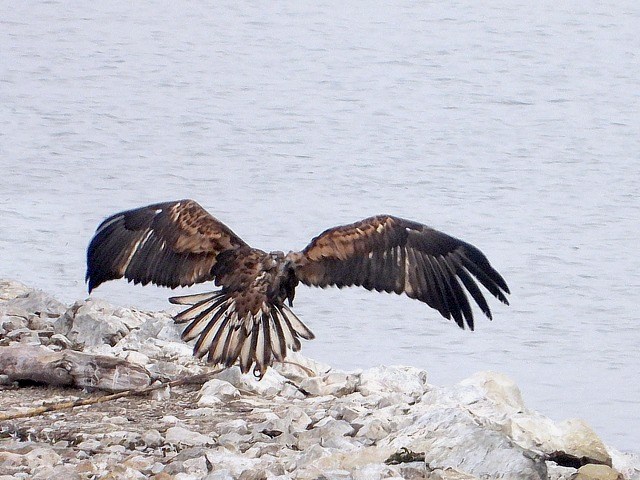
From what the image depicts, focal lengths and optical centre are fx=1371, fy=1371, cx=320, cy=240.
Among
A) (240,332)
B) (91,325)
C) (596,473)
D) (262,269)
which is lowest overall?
(596,473)

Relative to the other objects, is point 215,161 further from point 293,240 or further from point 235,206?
point 293,240

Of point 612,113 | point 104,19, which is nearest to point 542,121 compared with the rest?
point 612,113

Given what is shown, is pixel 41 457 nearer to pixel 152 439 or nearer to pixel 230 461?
pixel 152 439

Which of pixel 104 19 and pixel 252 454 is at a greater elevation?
pixel 104 19

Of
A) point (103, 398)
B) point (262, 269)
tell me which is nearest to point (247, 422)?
point (103, 398)

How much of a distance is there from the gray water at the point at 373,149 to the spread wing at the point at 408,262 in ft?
3.58

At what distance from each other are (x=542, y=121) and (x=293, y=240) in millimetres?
3858

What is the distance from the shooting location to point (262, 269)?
577 cm

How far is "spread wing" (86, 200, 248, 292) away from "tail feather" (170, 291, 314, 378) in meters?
0.17

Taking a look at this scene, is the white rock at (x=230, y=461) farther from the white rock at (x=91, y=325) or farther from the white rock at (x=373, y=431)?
the white rock at (x=91, y=325)

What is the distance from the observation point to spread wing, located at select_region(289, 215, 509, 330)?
5605 millimetres

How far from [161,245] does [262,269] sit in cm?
44

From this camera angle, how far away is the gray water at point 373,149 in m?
7.47

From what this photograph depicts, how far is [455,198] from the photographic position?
958 cm
